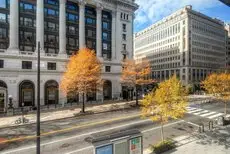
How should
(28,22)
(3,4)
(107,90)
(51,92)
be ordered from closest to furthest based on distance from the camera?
1. (3,4)
2. (28,22)
3. (51,92)
4. (107,90)

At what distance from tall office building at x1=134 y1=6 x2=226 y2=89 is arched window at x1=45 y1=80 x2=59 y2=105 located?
208 ft

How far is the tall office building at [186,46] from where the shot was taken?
9031 cm

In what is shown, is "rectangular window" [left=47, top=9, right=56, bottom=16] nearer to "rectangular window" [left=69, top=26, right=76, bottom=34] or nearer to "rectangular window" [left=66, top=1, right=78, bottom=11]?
"rectangular window" [left=66, top=1, right=78, bottom=11]

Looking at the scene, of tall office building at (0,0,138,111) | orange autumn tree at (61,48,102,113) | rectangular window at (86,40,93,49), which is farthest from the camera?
rectangular window at (86,40,93,49)

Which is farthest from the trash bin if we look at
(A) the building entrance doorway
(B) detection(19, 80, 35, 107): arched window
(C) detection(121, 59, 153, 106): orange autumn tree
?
(B) detection(19, 80, 35, 107): arched window

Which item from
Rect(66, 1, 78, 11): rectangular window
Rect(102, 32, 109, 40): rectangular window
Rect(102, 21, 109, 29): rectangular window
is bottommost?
Rect(102, 32, 109, 40): rectangular window

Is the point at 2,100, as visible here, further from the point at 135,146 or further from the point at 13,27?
the point at 135,146

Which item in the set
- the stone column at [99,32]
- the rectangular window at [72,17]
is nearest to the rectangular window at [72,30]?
the rectangular window at [72,17]

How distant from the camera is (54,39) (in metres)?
44.8

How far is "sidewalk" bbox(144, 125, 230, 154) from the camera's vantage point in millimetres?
15168

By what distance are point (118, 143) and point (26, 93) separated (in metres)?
34.4

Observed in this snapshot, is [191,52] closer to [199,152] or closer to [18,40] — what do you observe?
[18,40]

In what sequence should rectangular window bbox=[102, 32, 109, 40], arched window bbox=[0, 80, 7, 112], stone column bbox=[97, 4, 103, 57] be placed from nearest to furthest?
1. arched window bbox=[0, 80, 7, 112]
2. stone column bbox=[97, 4, 103, 57]
3. rectangular window bbox=[102, 32, 109, 40]

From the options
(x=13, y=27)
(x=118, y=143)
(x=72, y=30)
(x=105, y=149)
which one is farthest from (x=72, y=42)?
(x=105, y=149)
